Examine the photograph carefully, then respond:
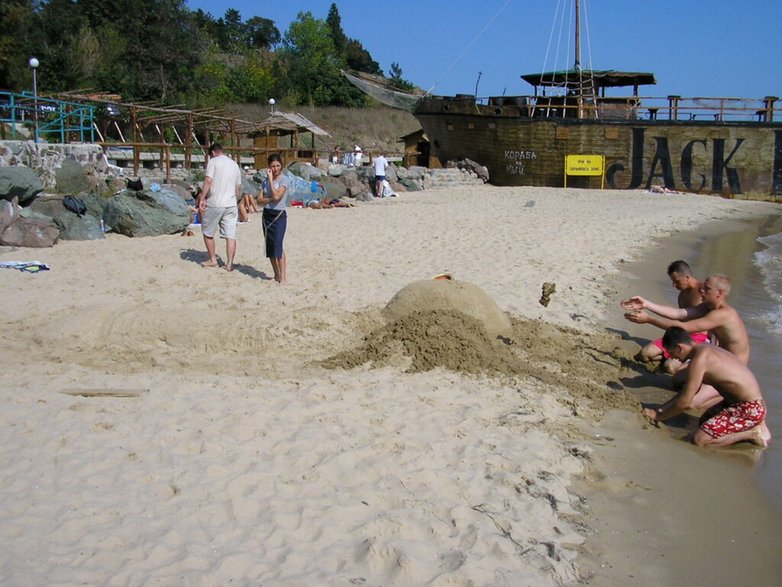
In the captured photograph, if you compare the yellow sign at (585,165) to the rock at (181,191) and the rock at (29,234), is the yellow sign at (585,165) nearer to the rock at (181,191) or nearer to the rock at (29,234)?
the rock at (181,191)

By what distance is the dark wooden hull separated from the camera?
2670 cm

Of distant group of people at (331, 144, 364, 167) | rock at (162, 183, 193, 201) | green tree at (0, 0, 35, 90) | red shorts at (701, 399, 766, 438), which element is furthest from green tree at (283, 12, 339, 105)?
red shorts at (701, 399, 766, 438)

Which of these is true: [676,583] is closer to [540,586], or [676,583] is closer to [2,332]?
[540,586]

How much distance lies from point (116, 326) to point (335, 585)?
12.6 ft

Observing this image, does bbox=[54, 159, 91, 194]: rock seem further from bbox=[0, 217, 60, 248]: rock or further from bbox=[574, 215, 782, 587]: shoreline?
bbox=[574, 215, 782, 587]: shoreline

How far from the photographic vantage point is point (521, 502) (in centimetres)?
375

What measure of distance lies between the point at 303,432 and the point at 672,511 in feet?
7.12

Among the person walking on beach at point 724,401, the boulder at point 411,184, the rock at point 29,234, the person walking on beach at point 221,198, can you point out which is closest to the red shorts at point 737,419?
the person walking on beach at point 724,401

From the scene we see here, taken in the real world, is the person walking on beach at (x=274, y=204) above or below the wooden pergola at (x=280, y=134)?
below

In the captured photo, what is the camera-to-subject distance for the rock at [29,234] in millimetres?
9828

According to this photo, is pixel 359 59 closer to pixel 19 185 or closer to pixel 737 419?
pixel 19 185

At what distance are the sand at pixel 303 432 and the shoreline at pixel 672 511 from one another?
0.09 ft

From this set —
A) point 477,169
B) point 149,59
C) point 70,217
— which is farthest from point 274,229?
point 149,59

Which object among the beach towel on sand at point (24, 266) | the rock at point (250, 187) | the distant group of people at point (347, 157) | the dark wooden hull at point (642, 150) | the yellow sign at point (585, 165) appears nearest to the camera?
the beach towel on sand at point (24, 266)
